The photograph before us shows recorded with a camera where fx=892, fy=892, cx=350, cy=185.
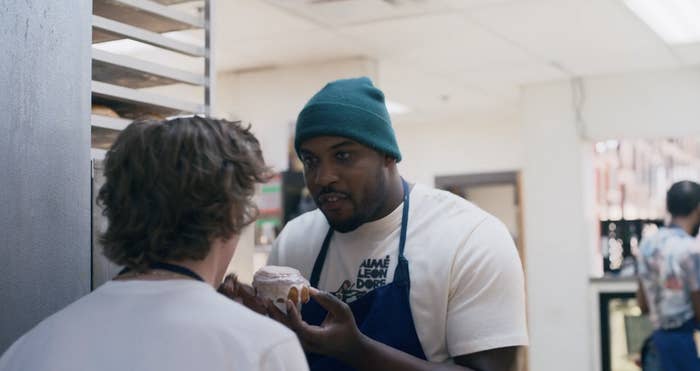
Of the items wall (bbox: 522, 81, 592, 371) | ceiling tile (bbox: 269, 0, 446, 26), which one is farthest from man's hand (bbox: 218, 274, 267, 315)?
wall (bbox: 522, 81, 592, 371)

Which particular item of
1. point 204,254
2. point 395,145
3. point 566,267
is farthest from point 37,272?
point 566,267

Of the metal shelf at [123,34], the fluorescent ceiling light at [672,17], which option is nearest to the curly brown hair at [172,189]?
the metal shelf at [123,34]

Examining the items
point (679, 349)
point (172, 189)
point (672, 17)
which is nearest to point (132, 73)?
point (172, 189)

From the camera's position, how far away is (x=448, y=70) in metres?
6.51

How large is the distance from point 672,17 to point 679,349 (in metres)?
2.00

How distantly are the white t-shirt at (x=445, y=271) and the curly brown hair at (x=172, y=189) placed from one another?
63cm

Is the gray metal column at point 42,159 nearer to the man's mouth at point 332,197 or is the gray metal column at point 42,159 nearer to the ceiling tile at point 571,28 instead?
the man's mouth at point 332,197

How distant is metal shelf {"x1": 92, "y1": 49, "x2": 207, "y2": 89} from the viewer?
1.92 meters

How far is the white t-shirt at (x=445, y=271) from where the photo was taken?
5.47 feet

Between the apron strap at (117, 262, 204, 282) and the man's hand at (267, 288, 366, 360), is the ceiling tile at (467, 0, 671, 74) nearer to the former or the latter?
the man's hand at (267, 288, 366, 360)

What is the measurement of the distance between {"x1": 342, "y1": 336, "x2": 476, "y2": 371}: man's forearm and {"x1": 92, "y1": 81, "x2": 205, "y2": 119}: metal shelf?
797mm

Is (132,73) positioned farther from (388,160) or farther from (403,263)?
(403,263)

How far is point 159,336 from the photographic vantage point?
107cm

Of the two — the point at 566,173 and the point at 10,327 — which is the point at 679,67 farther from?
the point at 10,327
